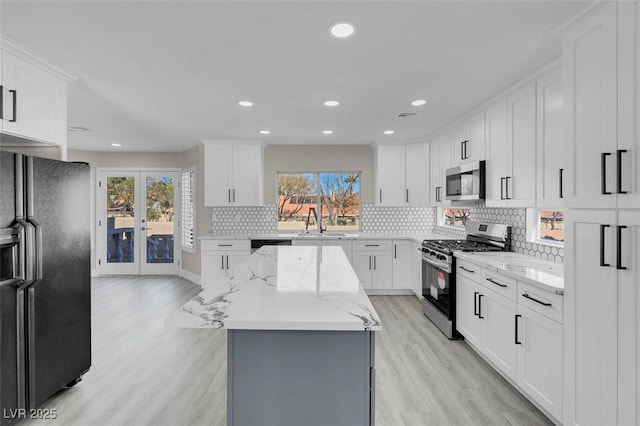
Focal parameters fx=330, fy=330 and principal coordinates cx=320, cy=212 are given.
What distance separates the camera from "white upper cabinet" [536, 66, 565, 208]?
93.4 inches

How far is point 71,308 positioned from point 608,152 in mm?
3486

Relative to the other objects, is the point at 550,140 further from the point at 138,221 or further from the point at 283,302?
the point at 138,221

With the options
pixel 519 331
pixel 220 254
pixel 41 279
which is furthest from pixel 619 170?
pixel 220 254

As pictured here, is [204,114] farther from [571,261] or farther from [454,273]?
[571,261]

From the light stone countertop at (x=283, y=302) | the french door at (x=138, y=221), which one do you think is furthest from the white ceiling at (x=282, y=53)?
the french door at (x=138, y=221)

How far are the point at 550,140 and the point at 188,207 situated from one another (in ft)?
18.3

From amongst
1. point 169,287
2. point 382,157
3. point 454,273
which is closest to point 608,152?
point 454,273

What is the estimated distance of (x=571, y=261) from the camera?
1.84m

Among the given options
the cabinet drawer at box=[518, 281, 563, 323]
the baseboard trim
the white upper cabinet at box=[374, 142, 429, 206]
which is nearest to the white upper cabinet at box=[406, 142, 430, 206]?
the white upper cabinet at box=[374, 142, 429, 206]

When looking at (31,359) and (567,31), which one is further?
(31,359)

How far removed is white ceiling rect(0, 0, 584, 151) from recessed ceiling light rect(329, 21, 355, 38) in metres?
0.04

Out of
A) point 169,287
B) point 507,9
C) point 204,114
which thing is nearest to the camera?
point 507,9

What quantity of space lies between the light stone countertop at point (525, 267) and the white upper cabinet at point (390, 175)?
7.02 feet

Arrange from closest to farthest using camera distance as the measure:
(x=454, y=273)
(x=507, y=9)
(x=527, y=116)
Result: (x=507, y=9) → (x=527, y=116) → (x=454, y=273)
